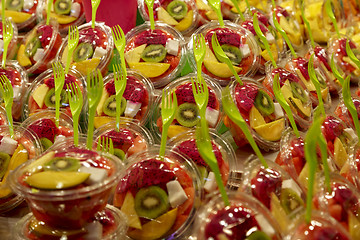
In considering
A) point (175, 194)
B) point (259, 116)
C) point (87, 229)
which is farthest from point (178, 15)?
point (87, 229)

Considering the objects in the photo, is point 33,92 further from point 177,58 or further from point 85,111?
point 177,58

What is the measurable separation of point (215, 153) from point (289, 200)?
351 millimetres

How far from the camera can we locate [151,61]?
7.43 ft

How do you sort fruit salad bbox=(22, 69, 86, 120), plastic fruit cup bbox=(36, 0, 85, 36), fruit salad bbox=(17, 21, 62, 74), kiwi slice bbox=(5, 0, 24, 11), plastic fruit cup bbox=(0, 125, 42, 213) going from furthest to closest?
kiwi slice bbox=(5, 0, 24, 11), plastic fruit cup bbox=(36, 0, 85, 36), fruit salad bbox=(17, 21, 62, 74), fruit salad bbox=(22, 69, 86, 120), plastic fruit cup bbox=(0, 125, 42, 213)

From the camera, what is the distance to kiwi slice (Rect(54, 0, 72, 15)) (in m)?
2.82

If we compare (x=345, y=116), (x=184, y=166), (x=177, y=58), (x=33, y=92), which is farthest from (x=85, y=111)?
(x=345, y=116)

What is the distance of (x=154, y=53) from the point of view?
228cm

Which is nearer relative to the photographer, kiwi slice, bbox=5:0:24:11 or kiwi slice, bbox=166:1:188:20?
kiwi slice, bbox=166:1:188:20

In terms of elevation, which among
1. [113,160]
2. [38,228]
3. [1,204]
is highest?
[113,160]

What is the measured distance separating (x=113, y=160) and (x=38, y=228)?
28cm

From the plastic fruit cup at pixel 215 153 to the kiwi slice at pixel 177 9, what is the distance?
1092 millimetres

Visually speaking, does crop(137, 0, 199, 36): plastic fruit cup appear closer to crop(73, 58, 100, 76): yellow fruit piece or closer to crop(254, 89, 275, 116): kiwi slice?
crop(73, 58, 100, 76): yellow fruit piece

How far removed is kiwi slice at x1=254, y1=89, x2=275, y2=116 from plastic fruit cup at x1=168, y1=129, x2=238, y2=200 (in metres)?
0.26

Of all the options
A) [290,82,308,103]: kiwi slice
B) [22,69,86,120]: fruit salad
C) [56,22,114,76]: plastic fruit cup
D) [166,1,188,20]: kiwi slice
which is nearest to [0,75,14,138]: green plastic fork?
[22,69,86,120]: fruit salad
